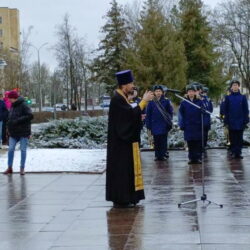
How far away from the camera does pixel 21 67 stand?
196 ft

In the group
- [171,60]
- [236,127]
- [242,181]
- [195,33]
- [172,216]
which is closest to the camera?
[172,216]

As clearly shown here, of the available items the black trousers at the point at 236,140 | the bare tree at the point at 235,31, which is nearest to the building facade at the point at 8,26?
the bare tree at the point at 235,31

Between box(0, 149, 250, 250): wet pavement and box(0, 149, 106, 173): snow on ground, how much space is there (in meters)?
0.81

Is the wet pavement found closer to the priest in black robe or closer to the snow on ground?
the priest in black robe

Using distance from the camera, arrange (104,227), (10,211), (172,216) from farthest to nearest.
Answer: (10,211) < (172,216) < (104,227)

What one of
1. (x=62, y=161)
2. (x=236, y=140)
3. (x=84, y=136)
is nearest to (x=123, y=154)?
(x=62, y=161)

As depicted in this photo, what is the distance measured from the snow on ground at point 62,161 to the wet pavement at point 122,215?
810mm

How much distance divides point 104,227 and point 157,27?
33.2 metres

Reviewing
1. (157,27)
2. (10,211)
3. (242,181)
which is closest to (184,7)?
(157,27)

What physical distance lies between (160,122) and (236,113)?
1.86 meters

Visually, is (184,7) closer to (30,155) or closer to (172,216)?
(30,155)

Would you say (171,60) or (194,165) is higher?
(171,60)

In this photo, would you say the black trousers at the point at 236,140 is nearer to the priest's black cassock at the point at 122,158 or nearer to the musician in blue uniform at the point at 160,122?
the musician in blue uniform at the point at 160,122

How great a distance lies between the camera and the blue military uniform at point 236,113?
15.6m
